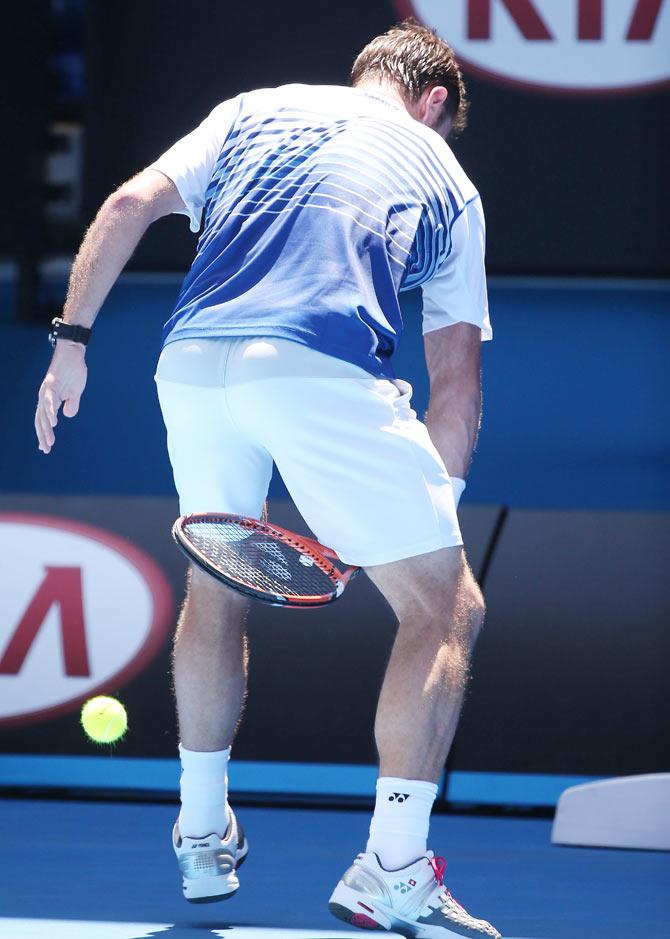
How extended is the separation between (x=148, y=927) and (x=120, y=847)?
2.13 ft

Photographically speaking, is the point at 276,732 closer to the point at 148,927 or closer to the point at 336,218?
the point at 148,927

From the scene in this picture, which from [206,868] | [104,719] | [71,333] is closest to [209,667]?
[206,868]

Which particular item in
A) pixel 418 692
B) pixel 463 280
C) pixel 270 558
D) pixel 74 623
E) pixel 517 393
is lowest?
pixel 517 393

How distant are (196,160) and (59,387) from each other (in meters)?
0.44

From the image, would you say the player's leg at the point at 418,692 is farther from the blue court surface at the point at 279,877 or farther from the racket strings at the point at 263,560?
the blue court surface at the point at 279,877

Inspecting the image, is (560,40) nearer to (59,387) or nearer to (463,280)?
(463,280)

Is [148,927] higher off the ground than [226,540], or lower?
lower

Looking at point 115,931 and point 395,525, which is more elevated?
point 395,525

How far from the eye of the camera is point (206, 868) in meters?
2.47

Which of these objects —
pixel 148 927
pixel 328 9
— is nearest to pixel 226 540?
pixel 148 927

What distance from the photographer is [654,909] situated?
256 cm

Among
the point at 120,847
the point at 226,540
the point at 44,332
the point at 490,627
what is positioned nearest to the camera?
the point at 226,540

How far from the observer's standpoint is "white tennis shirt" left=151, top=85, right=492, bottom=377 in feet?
7.77

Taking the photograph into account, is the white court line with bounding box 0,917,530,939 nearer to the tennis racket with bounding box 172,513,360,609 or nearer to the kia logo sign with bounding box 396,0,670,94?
the tennis racket with bounding box 172,513,360,609
